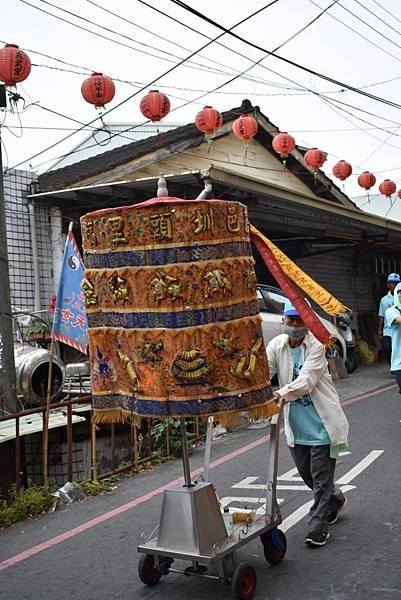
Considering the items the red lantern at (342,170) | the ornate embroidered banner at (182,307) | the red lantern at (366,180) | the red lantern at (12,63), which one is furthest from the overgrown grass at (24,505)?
the red lantern at (366,180)

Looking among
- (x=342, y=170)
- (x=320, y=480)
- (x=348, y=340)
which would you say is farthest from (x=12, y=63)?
(x=342, y=170)

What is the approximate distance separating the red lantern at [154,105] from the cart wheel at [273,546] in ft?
26.6

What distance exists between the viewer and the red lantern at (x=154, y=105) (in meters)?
11.3

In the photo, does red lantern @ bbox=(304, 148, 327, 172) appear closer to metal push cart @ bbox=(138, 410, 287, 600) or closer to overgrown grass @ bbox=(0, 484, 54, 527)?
overgrown grass @ bbox=(0, 484, 54, 527)

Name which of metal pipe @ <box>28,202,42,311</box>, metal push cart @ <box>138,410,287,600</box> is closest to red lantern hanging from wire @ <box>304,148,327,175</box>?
metal pipe @ <box>28,202,42,311</box>

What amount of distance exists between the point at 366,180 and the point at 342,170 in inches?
69.3

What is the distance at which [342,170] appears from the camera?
55.2 feet

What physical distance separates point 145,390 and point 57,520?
9.79ft

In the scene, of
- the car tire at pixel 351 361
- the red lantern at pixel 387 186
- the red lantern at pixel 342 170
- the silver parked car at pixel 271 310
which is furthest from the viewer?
the red lantern at pixel 387 186

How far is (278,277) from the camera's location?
4.61m

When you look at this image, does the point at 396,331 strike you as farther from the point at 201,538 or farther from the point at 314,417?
the point at 201,538

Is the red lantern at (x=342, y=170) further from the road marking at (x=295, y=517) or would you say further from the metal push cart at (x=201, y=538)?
the metal push cart at (x=201, y=538)

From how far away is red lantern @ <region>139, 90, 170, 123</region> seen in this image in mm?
11305

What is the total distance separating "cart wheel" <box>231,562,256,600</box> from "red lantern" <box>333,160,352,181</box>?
13.6 metres
